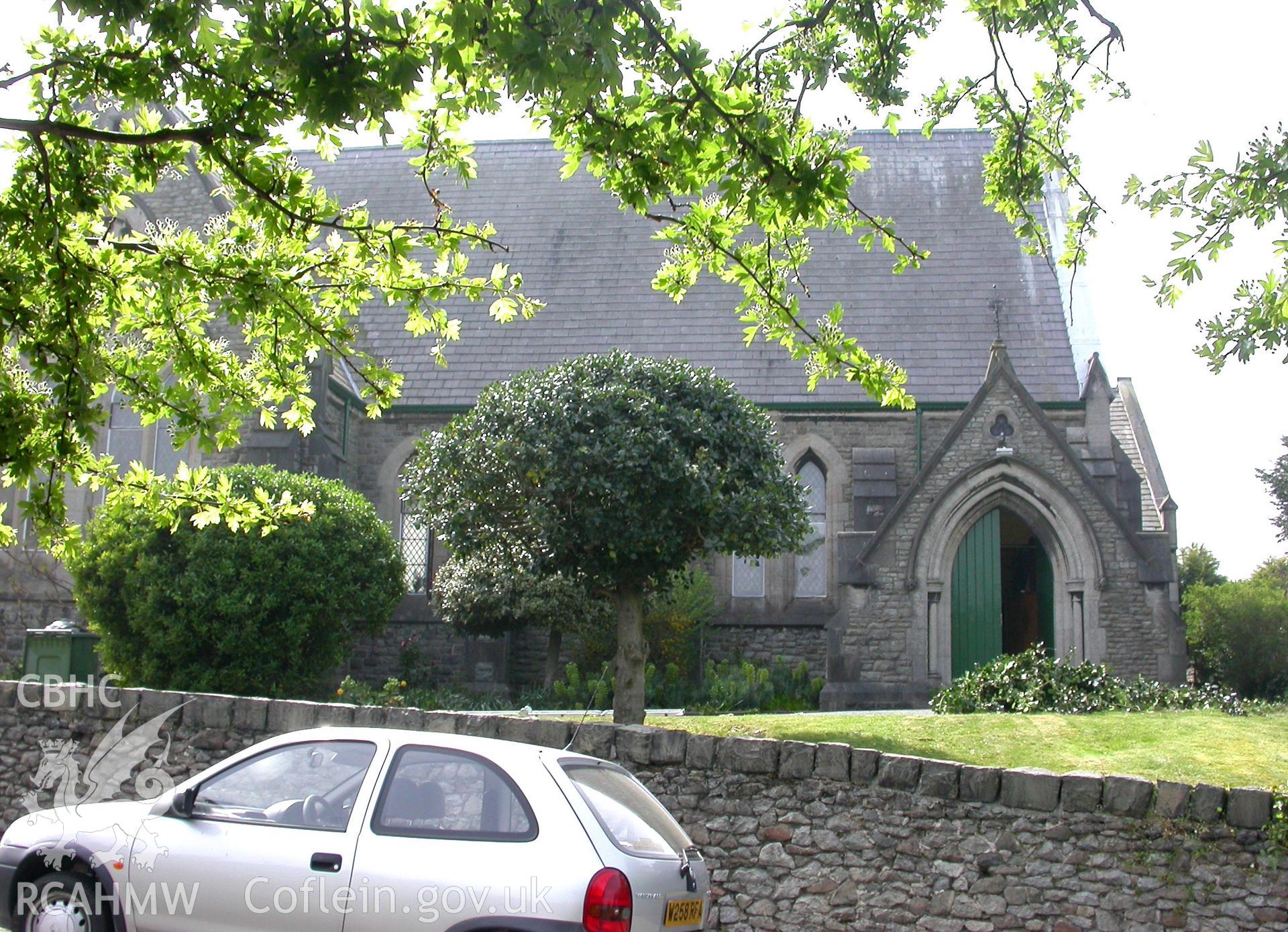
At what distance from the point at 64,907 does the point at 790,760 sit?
14.2ft

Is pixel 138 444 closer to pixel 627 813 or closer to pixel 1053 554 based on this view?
pixel 1053 554

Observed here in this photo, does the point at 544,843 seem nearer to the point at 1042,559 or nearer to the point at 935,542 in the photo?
the point at 935,542

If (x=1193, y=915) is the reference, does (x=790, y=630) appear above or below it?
above

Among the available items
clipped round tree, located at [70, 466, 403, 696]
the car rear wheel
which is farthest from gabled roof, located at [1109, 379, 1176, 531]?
the car rear wheel

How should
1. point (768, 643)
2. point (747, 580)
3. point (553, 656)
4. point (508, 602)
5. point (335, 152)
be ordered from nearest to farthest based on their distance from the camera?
point (335, 152) < point (508, 602) < point (553, 656) < point (768, 643) < point (747, 580)

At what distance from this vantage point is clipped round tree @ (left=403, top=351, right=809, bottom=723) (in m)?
13.3

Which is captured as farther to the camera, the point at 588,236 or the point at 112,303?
the point at 588,236

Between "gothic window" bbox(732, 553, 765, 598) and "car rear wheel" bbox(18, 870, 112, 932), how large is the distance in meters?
16.2

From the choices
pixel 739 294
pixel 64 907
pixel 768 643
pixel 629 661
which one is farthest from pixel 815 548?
pixel 64 907

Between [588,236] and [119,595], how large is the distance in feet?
41.0

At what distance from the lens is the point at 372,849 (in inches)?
224

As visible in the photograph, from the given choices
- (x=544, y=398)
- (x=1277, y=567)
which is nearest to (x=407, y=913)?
(x=544, y=398)

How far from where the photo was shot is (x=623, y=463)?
43.2 ft
